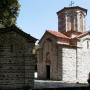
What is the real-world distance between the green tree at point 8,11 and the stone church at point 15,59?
1462mm

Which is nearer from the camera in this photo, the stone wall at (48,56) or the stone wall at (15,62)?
the stone wall at (15,62)

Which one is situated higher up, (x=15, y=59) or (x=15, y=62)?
(x=15, y=59)

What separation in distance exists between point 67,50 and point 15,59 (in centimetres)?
1333

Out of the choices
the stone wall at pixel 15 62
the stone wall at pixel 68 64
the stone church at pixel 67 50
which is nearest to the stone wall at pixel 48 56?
the stone church at pixel 67 50

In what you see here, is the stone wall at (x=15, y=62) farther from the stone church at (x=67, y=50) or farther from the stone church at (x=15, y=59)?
the stone church at (x=67, y=50)

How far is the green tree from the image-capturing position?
21625 mm

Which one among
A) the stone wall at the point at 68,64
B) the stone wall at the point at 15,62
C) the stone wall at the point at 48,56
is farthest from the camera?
the stone wall at the point at 48,56

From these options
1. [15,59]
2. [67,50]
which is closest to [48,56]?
[67,50]

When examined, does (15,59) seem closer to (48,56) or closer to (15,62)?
(15,62)

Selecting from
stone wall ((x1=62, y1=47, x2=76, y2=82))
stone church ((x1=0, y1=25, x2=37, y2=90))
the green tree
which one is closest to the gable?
stone wall ((x1=62, y1=47, x2=76, y2=82))

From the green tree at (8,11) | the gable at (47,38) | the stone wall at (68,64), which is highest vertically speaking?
the green tree at (8,11)

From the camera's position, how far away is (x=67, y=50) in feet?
112

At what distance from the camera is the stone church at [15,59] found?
2141 centimetres

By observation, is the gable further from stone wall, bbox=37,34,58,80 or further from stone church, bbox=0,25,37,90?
stone church, bbox=0,25,37,90
